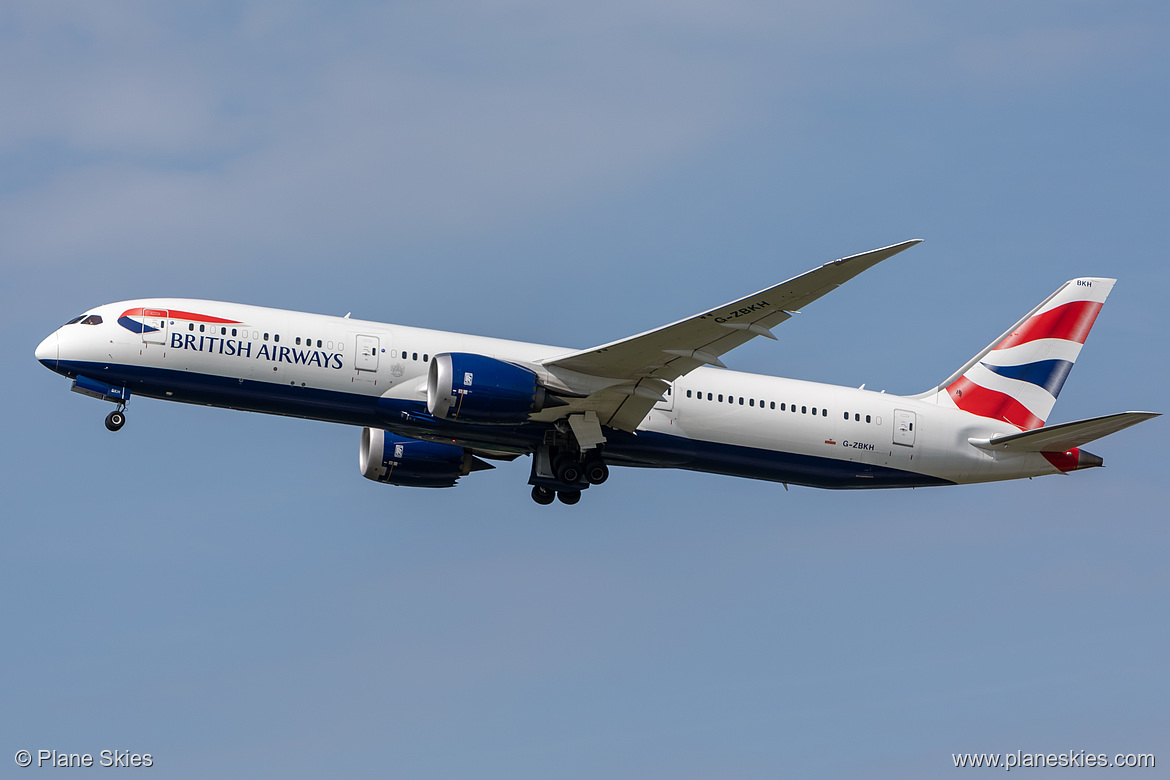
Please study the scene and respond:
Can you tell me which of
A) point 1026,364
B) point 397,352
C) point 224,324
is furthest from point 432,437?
point 1026,364

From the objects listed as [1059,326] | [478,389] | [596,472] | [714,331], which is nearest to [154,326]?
[478,389]

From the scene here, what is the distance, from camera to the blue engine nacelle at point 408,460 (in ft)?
130

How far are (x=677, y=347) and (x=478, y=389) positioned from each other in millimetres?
5068

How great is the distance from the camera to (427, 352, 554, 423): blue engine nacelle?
32.4 metres

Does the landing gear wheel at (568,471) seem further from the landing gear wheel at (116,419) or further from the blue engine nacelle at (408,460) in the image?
the landing gear wheel at (116,419)

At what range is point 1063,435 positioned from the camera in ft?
120

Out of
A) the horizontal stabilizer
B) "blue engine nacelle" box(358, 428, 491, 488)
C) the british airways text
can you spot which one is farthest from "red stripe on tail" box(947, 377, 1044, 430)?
the british airways text

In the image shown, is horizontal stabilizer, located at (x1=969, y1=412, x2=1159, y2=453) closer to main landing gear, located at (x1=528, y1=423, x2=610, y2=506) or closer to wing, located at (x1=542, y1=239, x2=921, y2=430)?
wing, located at (x1=542, y1=239, x2=921, y2=430)

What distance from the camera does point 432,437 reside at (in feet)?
115

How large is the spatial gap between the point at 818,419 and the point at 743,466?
257cm

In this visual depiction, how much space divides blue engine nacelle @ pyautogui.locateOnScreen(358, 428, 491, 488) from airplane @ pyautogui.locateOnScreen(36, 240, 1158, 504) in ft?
0.17

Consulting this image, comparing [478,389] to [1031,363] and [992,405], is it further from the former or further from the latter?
[1031,363]

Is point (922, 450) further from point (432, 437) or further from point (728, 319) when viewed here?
point (432, 437)

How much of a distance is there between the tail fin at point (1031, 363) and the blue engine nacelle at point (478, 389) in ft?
45.1
